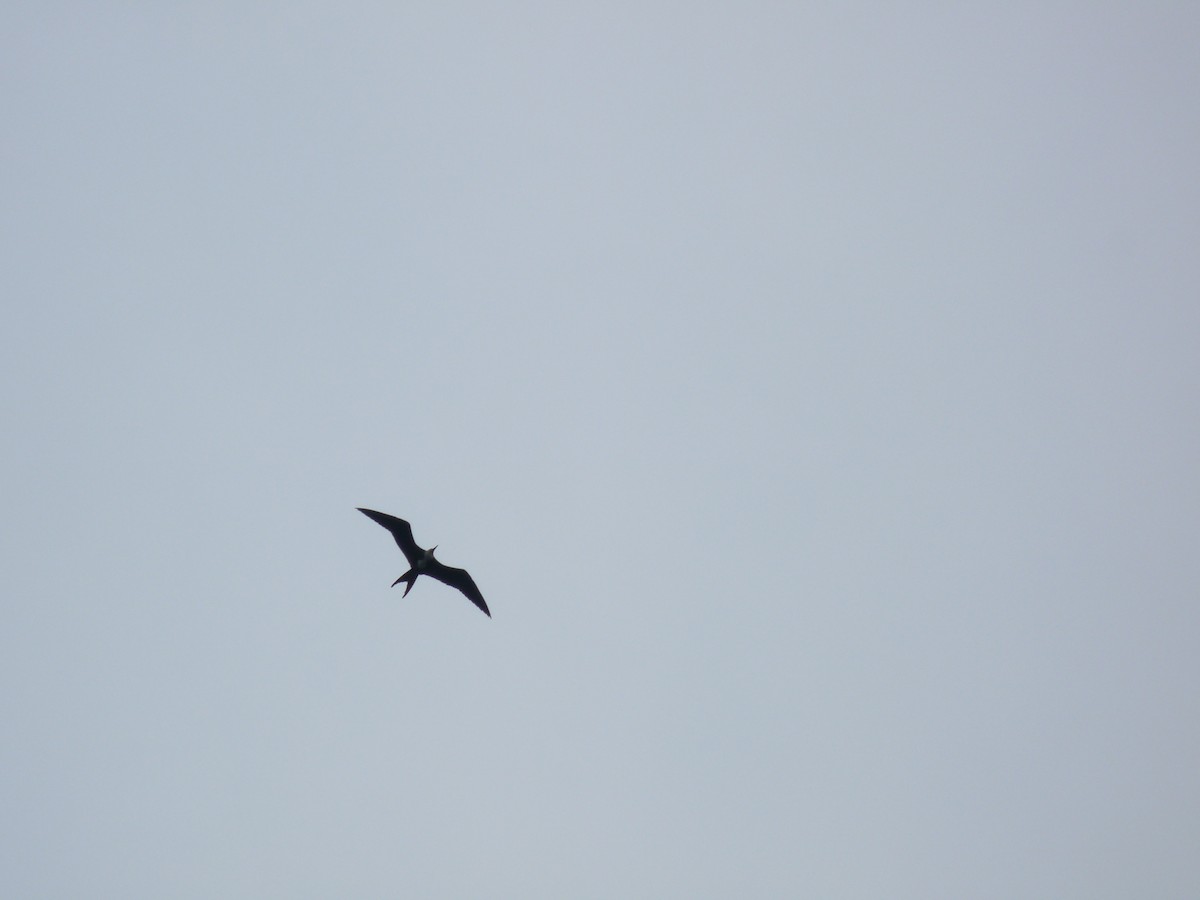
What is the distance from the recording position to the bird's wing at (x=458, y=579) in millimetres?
30328

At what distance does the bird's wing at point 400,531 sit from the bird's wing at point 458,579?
71 cm

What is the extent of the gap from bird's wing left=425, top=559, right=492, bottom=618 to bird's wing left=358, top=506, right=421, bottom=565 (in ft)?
2.32

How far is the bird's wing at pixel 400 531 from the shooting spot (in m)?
29.0

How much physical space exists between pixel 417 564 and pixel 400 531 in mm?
1181

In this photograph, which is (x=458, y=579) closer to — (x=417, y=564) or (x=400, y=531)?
(x=417, y=564)

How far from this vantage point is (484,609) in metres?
30.8

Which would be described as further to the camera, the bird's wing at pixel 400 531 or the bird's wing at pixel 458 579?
the bird's wing at pixel 458 579

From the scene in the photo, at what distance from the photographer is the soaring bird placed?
95.3ft

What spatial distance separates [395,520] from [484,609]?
12.7ft

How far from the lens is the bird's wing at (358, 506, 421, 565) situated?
29.0 metres

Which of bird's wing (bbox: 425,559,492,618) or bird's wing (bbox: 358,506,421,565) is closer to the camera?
bird's wing (bbox: 358,506,421,565)

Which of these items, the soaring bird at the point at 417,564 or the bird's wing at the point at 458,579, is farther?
the bird's wing at the point at 458,579

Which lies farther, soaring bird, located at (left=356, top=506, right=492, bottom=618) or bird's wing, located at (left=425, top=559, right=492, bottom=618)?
bird's wing, located at (left=425, top=559, right=492, bottom=618)

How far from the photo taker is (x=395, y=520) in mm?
29000
